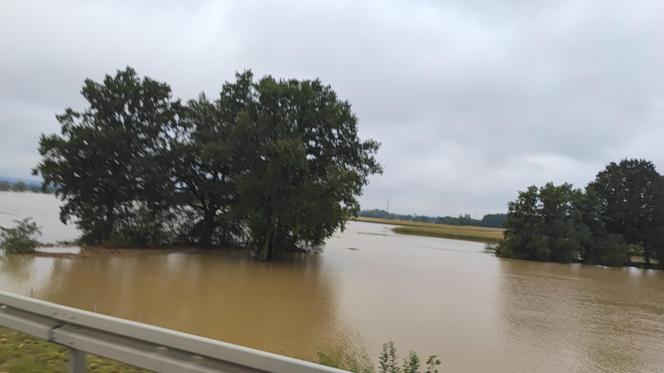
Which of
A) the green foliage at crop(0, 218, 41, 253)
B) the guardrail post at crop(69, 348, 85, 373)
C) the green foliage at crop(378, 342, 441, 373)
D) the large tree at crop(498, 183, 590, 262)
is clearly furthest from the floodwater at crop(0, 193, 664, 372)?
the large tree at crop(498, 183, 590, 262)

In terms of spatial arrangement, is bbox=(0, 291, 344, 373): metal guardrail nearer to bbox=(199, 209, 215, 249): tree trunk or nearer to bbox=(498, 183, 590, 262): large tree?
bbox=(199, 209, 215, 249): tree trunk

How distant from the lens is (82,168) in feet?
77.0

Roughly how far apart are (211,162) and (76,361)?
22031mm

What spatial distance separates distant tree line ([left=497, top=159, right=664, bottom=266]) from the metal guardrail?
40683 millimetres

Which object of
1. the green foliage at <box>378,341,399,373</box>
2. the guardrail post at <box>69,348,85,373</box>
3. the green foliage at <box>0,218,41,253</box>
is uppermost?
the guardrail post at <box>69,348,85,373</box>

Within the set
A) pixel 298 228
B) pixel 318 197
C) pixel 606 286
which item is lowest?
pixel 606 286

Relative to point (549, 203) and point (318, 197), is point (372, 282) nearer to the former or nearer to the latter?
point (318, 197)

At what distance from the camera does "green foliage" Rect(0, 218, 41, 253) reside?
18969 millimetres

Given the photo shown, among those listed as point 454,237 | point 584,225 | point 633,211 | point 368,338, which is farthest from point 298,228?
point 454,237

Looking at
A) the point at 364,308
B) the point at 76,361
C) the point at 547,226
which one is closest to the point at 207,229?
the point at 364,308

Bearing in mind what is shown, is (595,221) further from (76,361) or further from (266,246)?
(76,361)

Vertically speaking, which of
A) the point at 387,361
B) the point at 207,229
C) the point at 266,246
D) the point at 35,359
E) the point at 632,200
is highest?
the point at 632,200

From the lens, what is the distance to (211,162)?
25.1 meters

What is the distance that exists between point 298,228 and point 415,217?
6819 inches
